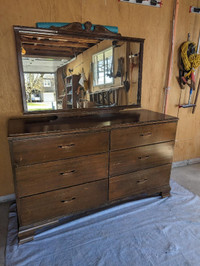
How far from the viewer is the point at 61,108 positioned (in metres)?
1.70

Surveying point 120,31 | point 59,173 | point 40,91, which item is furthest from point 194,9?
point 59,173

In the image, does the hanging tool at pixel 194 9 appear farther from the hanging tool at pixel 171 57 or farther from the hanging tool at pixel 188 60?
the hanging tool at pixel 188 60

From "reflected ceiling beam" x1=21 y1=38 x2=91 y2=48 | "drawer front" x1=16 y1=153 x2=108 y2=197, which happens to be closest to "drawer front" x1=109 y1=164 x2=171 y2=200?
"drawer front" x1=16 y1=153 x2=108 y2=197

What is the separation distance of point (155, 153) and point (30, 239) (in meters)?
1.31

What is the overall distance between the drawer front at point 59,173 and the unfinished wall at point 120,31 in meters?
0.60

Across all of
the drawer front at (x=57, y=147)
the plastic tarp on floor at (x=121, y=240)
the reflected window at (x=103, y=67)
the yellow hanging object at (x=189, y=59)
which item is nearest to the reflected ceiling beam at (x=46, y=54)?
the reflected window at (x=103, y=67)

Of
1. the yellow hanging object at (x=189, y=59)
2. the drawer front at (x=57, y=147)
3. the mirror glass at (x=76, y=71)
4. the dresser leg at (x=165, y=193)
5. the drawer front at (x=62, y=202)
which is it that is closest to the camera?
the drawer front at (x=57, y=147)

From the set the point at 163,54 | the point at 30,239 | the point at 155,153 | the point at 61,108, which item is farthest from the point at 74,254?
the point at 163,54

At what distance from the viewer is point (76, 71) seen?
65.8 inches

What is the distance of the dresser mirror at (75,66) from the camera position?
4.99 feet

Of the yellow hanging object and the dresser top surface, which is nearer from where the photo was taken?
the dresser top surface

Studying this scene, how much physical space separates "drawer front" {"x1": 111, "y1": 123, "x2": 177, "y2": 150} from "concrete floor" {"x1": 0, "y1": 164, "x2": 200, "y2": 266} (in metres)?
0.85

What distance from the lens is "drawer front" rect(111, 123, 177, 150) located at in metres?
1.46

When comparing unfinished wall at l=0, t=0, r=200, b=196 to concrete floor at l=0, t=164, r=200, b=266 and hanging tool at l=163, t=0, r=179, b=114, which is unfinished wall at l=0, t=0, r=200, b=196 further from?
concrete floor at l=0, t=164, r=200, b=266
